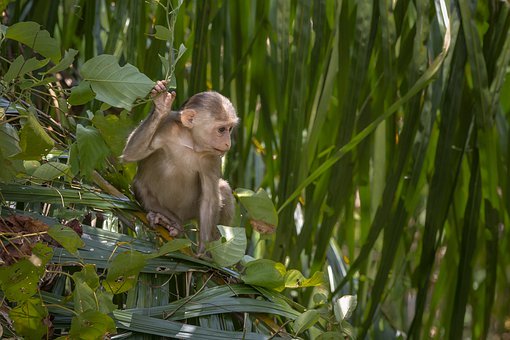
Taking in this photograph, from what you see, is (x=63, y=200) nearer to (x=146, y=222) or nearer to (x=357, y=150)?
(x=146, y=222)

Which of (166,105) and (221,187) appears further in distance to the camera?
(221,187)

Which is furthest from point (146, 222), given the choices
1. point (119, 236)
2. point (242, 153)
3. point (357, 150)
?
point (242, 153)

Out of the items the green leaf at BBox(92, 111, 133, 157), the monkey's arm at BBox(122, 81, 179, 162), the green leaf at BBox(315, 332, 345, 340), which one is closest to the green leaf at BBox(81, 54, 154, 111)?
the green leaf at BBox(92, 111, 133, 157)

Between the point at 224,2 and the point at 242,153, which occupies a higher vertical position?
the point at 224,2

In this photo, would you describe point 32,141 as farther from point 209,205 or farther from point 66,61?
point 209,205

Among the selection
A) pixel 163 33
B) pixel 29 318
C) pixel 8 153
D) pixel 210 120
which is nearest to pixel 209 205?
pixel 210 120

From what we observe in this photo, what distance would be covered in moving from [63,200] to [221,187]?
1.23m

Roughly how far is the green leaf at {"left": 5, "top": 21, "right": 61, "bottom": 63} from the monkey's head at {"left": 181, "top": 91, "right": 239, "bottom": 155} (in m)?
1.00

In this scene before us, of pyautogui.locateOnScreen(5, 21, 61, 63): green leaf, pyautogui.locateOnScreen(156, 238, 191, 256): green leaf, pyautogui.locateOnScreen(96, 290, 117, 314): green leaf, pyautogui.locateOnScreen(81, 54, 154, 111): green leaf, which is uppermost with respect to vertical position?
pyautogui.locateOnScreen(5, 21, 61, 63): green leaf

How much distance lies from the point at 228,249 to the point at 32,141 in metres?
0.54

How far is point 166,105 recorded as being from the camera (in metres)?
2.89

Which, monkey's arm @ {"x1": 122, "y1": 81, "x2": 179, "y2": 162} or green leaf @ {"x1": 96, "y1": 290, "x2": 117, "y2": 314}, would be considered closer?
green leaf @ {"x1": 96, "y1": 290, "x2": 117, "y2": 314}

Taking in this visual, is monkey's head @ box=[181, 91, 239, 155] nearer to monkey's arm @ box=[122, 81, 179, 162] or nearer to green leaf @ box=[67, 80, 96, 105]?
monkey's arm @ box=[122, 81, 179, 162]

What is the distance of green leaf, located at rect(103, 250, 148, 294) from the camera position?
7.09ft
